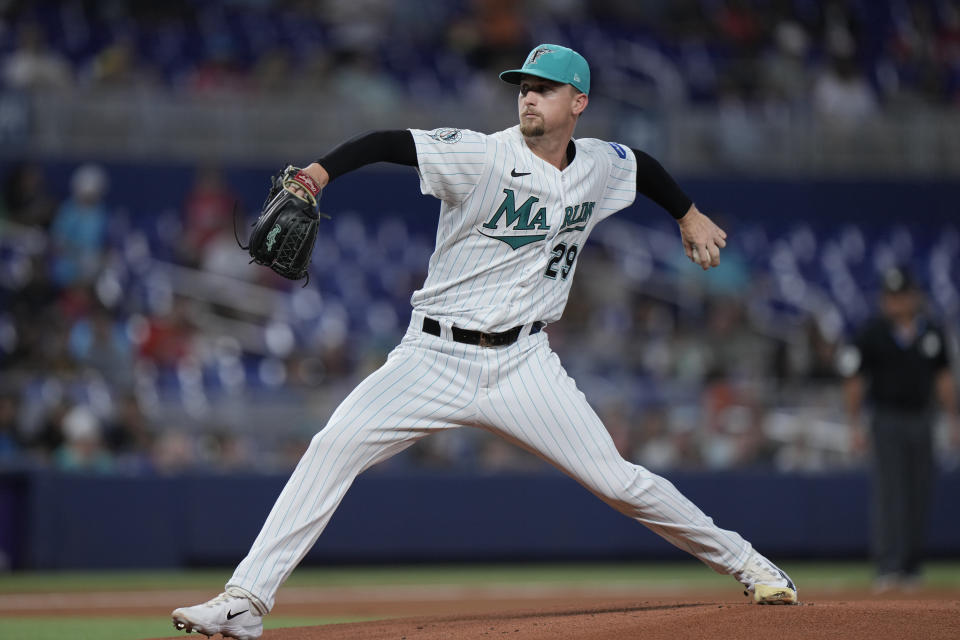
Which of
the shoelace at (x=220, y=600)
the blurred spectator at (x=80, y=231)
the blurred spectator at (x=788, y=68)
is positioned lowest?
the shoelace at (x=220, y=600)

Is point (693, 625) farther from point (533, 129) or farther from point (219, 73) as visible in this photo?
point (219, 73)

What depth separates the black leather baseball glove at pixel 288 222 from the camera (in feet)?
14.3

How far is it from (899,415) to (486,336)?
451cm

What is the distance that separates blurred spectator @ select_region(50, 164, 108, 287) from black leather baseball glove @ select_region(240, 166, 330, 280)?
Answer: 6958mm

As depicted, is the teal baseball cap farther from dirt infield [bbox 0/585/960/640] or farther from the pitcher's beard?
dirt infield [bbox 0/585/960/640]

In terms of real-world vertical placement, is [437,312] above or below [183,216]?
below

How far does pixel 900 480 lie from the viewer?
26.8 ft

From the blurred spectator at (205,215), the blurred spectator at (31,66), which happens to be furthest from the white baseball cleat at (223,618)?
the blurred spectator at (31,66)

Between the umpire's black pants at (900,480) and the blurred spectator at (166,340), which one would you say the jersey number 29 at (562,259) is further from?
the blurred spectator at (166,340)

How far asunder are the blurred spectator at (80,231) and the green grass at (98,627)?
482cm

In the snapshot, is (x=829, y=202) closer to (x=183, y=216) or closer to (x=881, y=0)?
(x=881, y=0)

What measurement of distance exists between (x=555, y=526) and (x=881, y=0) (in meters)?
9.99

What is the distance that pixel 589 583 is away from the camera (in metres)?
8.94

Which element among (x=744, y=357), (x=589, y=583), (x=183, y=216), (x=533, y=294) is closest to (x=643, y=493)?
(x=533, y=294)
